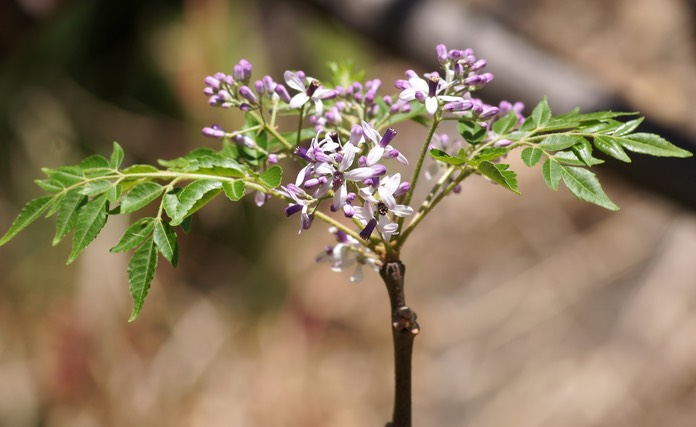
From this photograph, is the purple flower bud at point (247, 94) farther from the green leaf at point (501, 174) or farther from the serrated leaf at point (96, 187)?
the green leaf at point (501, 174)

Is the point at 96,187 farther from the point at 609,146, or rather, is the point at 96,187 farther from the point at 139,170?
the point at 609,146

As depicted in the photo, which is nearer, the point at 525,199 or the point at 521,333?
the point at 521,333

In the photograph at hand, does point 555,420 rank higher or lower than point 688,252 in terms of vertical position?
lower

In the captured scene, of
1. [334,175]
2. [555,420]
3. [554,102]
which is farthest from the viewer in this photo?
[555,420]

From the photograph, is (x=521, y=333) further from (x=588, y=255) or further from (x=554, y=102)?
(x=554, y=102)

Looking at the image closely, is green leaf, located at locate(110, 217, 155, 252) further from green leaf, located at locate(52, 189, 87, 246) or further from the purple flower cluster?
the purple flower cluster

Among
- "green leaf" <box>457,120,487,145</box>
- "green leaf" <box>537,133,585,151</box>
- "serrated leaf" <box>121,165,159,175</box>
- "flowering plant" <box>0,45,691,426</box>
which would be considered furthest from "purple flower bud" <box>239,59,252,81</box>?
"green leaf" <box>537,133,585,151</box>

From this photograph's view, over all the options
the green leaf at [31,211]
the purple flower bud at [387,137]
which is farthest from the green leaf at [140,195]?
the purple flower bud at [387,137]

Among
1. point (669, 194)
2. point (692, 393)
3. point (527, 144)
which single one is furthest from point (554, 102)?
point (527, 144)
